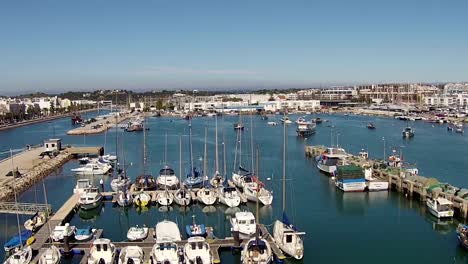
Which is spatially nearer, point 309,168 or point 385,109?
point 309,168

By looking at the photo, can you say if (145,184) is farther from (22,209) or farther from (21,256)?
(21,256)

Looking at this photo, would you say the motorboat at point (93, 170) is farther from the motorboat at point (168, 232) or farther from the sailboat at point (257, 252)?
the sailboat at point (257, 252)

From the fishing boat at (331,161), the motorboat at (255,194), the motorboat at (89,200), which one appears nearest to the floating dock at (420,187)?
the fishing boat at (331,161)

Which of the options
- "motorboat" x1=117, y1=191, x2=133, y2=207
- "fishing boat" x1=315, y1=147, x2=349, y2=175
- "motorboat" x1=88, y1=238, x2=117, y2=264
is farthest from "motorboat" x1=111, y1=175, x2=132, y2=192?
"fishing boat" x1=315, y1=147, x2=349, y2=175

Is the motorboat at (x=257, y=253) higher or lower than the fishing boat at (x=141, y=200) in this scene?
higher

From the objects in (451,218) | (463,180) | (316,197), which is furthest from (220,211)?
(463,180)

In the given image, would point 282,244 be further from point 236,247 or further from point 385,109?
point 385,109

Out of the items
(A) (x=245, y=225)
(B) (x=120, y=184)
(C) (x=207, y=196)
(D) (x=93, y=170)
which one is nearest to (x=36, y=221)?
(B) (x=120, y=184)

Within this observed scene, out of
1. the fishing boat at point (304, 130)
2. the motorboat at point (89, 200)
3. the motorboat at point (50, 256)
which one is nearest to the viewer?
the motorboat at point (50, 256)
